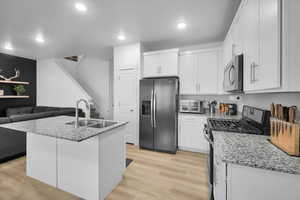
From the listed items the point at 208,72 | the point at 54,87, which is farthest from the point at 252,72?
the point at 54,87

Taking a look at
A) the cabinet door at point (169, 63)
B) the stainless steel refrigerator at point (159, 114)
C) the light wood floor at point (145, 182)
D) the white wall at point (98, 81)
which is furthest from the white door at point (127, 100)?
the white wall at point (98, 81)

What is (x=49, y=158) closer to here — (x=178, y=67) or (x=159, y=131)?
(x=159, y=131)

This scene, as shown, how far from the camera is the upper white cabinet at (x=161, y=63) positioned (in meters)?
3.04

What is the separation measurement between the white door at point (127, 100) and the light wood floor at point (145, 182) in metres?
0.87

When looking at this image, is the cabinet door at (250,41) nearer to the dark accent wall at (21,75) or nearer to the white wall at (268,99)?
the white wall at (268,99)

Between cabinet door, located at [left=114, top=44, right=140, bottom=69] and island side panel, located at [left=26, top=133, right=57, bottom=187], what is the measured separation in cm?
226

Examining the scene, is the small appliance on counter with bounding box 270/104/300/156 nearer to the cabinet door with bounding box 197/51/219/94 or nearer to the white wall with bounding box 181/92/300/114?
the white wall with bounding box 181/92/300/114

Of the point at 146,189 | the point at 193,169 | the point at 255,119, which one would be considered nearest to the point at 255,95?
the point at 255,119

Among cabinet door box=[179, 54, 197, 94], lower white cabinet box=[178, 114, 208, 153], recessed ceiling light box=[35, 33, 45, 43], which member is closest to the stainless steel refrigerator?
lower white cabinet box=[178, 114, 208, 153]

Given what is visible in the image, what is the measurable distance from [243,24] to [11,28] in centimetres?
419

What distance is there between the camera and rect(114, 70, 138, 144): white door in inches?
128

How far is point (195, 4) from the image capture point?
185cm

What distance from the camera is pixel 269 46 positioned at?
0.94 m

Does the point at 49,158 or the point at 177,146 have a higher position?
the point at 49,158
